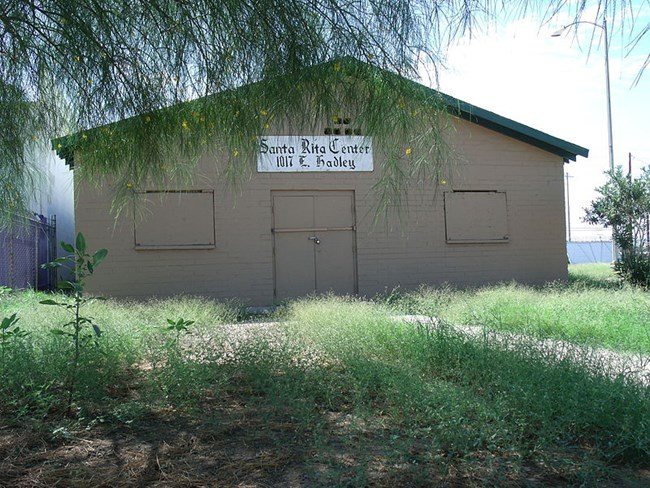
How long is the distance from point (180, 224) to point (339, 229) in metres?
3.28

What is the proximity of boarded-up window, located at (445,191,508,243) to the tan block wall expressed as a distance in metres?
0.15

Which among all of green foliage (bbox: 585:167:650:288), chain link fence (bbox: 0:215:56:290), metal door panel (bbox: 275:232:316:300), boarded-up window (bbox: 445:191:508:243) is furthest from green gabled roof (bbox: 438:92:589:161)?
chain link fence (bbox: 0:215:56:290)

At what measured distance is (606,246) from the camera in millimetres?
45719

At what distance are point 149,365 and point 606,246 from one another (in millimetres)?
45301

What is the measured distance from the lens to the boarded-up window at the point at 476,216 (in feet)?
46.4

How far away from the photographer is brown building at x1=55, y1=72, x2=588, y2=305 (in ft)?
42.0

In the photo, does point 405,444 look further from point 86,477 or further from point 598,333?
point 598,333

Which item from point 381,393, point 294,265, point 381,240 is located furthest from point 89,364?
point 381,240

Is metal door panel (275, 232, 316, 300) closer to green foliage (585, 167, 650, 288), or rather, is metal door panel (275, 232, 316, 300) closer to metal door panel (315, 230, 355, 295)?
metal door panel (315, 230, 355, 295)

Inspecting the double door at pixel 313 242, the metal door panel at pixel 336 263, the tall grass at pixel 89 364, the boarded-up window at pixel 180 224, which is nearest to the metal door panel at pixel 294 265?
the double door at pixel 313 242

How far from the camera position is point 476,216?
14273 millimetres

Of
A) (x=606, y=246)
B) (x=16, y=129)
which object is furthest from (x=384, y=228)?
(x=606, y=246)

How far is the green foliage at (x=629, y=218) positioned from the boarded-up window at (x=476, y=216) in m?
4.00

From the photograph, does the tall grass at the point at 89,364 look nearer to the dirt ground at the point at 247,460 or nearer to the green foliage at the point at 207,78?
the dirt ground at the point at 247,460
